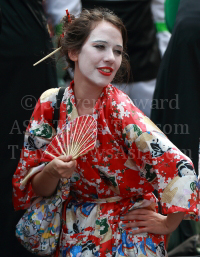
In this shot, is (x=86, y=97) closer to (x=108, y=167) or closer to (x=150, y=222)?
(x=108, y=167)

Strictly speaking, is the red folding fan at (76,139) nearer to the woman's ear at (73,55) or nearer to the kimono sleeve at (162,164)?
the kimono sleeve at (162,164)

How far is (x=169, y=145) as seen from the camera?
222 cm

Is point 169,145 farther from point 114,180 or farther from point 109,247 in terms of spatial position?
point 109,247

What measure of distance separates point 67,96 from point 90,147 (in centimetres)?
38

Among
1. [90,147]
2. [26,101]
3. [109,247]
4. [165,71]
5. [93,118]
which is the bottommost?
[109,247]

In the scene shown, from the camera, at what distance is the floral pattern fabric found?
2189 millimetres

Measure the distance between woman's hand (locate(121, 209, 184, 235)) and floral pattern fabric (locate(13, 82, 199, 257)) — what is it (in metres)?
0.03

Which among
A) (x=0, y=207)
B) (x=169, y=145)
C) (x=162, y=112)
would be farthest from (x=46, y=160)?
(x=162, y=112)

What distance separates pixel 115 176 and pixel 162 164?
0.25m

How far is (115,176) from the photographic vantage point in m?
2.31

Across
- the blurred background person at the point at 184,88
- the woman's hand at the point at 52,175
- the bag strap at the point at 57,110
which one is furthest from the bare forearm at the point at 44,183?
the blurred background person at the point at 184,88

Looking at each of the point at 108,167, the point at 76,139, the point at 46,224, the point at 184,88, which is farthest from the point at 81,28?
the point at 184,88

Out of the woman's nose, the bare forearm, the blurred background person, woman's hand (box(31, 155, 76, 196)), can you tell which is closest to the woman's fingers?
woman's hand (box(31, 155, 76, 196))

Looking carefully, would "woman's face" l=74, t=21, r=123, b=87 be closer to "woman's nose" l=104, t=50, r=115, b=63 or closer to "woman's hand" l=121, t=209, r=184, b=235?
"woman's nose" l=104, t=50, r=115, b=63
